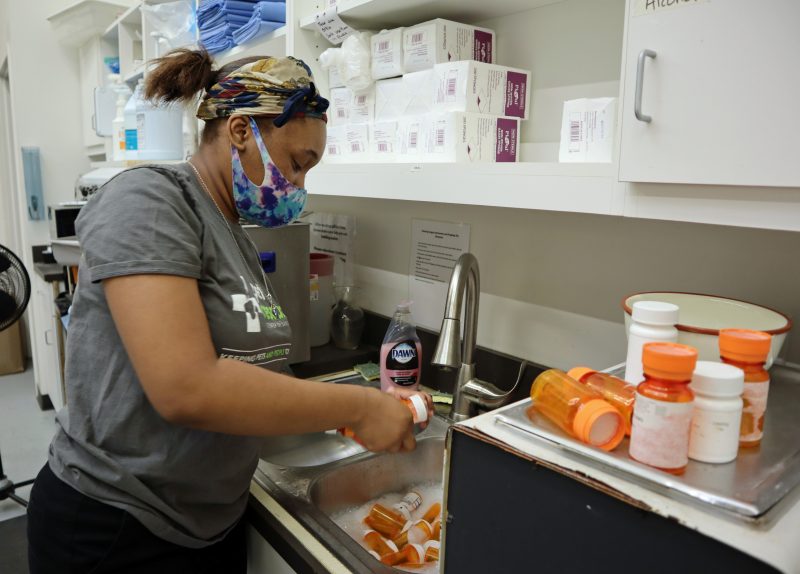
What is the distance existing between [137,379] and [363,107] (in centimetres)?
88

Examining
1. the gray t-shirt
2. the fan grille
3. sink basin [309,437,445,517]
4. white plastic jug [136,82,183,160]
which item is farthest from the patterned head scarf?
the fan grille

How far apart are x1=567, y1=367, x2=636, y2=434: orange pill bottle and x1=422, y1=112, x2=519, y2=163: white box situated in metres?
0.56

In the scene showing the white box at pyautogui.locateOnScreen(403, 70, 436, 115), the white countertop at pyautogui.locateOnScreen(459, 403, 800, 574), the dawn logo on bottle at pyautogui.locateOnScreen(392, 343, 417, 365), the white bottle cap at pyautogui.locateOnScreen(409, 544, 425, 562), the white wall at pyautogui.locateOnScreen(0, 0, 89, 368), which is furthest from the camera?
the white wall at pyautogui.locateOnScreen(0, 0, 89, 368)

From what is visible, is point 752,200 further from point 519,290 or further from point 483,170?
point 519,290

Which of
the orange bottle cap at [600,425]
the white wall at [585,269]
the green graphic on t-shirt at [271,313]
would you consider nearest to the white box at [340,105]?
the white wall at [585,269]

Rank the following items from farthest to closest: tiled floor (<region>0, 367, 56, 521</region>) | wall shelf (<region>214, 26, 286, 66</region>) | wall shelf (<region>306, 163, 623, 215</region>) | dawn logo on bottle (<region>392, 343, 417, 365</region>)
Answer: tiled floor (<region>0, 367, 56, 521</region>) → wall shelf (<region>214, 26, 286, 66</region>) → dawn logo on bottle (<region>392, 343, 417, 365</region>) → wall shelf (<region>306, 163, 623, 215</region>)

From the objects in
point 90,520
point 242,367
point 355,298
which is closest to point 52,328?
point 355,298

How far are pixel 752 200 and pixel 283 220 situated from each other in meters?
0.73

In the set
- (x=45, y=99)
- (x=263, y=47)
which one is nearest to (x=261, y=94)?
(x=263, y=47)

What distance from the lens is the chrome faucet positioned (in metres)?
1.24

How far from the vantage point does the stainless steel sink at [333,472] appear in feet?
3.70

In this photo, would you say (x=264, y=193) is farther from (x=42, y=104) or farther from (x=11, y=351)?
(x=11, y=351)

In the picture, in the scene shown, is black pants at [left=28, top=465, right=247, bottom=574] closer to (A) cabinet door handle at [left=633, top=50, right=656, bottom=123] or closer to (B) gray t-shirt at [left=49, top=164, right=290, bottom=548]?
(B) gray t-shirt at [left=49, top=164, right=290, bottom=548]

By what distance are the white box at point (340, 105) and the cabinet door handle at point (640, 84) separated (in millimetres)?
858
